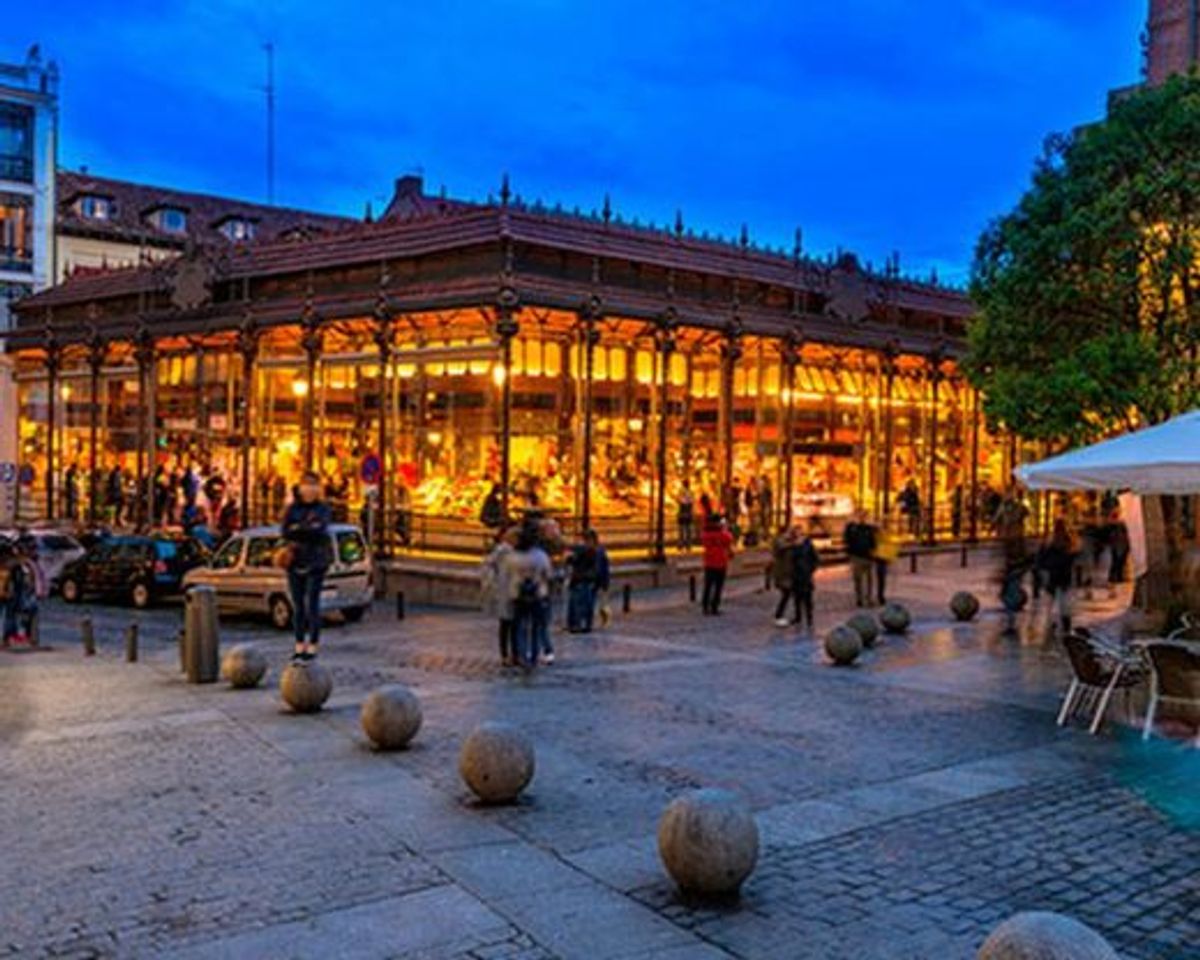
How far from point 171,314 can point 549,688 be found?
2328 centimetres

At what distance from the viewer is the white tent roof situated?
10734mm

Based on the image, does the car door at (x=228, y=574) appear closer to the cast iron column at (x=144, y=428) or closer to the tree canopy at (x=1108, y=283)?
the cast iron column at (x=144, y=428)

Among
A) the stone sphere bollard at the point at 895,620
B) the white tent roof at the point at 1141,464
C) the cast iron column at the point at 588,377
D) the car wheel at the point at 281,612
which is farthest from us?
the cast iron column at the point at 588,377

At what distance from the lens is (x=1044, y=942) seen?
15.4 feet

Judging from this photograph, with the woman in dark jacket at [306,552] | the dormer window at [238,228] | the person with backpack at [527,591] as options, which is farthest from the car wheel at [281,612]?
the dormer window at [238,228]

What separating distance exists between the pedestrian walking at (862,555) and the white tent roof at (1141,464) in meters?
9.73

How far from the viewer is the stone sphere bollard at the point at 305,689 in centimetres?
1180

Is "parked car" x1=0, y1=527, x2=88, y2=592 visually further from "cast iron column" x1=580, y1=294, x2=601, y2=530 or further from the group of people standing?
the group of people standing

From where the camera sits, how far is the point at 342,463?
3139 centimetres

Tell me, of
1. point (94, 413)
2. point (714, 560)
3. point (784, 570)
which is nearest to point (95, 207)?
point (94, 413)

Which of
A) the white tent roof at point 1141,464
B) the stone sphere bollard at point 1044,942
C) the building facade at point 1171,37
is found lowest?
the stone sphere bollard at point 1044,942

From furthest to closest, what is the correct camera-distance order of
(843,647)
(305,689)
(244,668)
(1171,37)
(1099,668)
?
(1171,37), (843,647), (244,668), (305,689), (1099,668)

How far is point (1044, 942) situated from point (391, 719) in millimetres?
6359

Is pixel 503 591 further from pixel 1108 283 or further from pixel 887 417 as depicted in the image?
pixel 887 417
